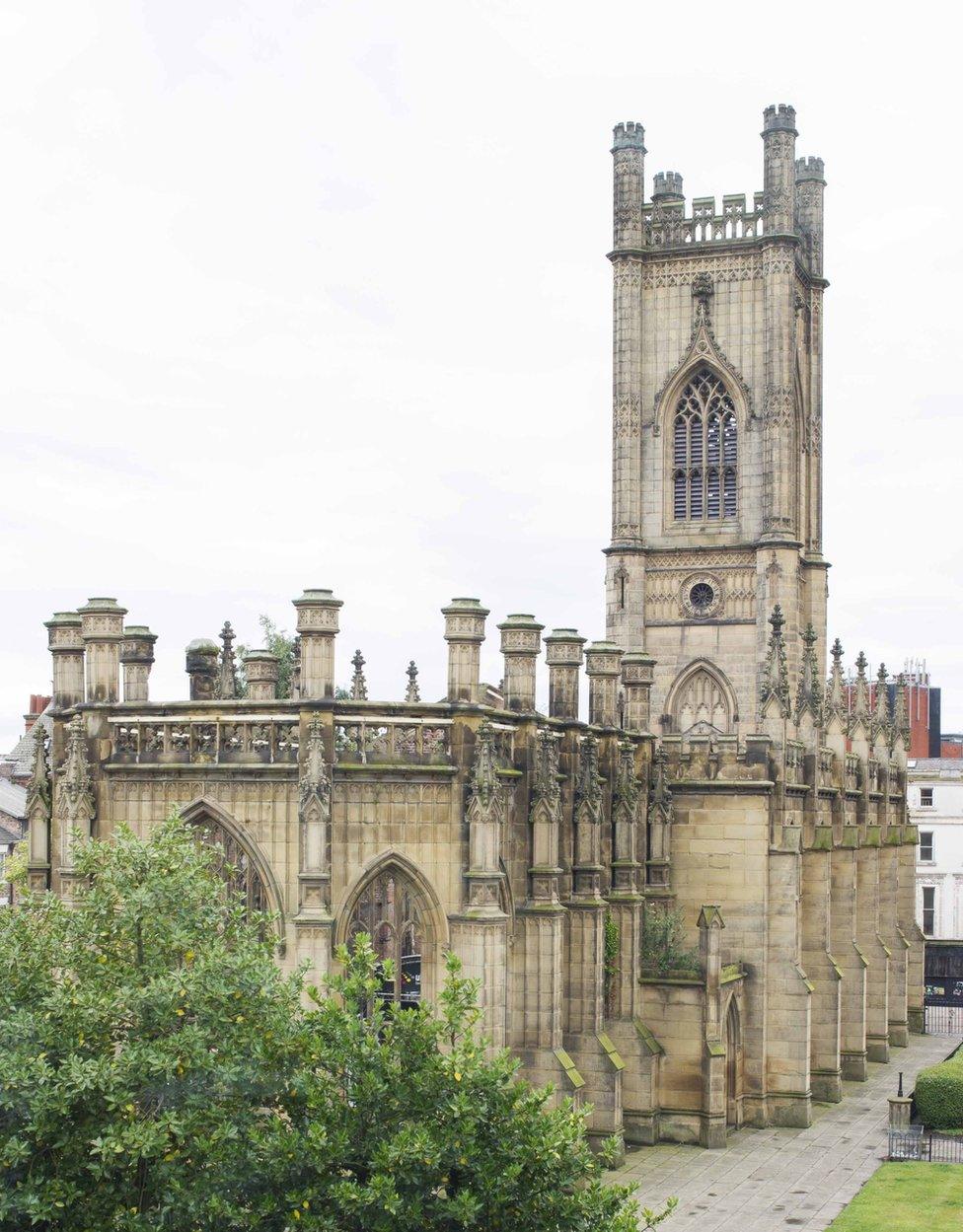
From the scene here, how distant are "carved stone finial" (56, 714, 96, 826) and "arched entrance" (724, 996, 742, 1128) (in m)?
20.9

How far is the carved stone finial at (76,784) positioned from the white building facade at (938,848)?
219 feet

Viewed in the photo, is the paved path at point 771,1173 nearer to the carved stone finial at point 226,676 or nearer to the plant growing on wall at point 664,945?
the plant growing on wall at point 664,945

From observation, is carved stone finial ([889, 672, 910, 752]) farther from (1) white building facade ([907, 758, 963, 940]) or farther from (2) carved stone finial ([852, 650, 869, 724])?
(1) white building facade ([907, 758, 963, 940])

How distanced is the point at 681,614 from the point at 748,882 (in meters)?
16.5

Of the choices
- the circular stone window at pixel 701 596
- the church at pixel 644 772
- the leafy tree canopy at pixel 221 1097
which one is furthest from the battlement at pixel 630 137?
the leafy tree canopy at pixel 221 1097

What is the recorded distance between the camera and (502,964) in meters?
36.8

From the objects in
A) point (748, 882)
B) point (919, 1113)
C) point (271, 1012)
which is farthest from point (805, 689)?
point (271, 1012)

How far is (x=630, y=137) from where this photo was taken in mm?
70938

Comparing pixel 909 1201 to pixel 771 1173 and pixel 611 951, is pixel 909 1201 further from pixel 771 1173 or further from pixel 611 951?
pixel 611 951

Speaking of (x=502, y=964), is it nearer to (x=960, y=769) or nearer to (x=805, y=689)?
(x=805, y=689)

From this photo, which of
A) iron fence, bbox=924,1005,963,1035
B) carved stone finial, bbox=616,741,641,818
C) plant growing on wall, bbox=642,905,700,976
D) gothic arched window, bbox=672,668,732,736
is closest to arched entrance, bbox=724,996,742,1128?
plant growing on wall, bbox=642,905,700,976

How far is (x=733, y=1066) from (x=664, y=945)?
13.7ft

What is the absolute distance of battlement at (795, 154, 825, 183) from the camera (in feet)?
236

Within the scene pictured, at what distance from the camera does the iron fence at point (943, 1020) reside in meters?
75.1
